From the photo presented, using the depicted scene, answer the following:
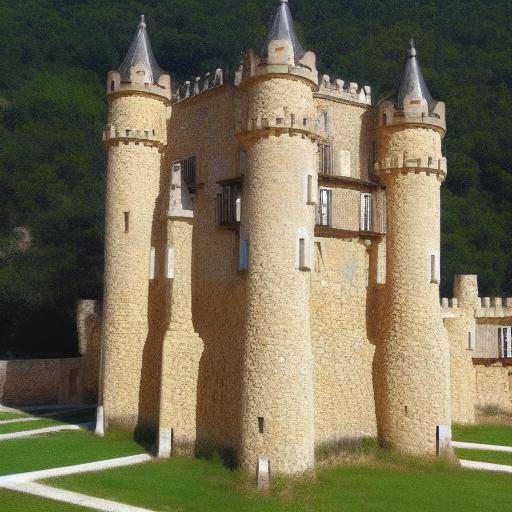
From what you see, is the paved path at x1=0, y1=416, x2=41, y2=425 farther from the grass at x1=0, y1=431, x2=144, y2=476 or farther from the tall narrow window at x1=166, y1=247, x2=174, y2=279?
the tall narrow window at x1=166, y1=247, x2=174, y2=279

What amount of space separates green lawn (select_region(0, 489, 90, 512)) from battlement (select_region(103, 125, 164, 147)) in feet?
39.5

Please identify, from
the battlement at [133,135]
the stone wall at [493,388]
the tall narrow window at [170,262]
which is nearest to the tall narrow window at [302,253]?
the tall narrow window at [170,262]

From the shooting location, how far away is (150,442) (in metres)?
23.7

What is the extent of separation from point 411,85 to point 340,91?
2141 millimetres

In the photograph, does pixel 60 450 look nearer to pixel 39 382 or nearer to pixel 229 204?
pixel 229 204

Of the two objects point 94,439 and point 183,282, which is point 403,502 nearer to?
point 183,282

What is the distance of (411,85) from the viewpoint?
76.6 ft

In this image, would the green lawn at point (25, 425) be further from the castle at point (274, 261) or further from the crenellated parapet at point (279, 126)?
the crenellated parapet at point (279, 126)

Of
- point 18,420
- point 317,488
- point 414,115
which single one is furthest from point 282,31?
point 18,420

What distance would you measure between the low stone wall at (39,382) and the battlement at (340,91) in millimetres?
17572

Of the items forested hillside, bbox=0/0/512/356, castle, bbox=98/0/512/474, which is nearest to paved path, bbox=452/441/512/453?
castle, bbox=98/0/512/474

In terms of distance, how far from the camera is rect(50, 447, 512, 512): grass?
666 inches

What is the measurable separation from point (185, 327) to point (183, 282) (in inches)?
53.1

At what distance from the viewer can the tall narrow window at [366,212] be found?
23234 millimetres
